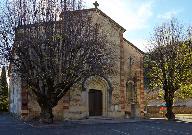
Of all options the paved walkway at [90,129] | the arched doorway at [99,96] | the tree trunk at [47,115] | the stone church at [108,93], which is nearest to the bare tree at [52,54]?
the tree trunk at [47,115]

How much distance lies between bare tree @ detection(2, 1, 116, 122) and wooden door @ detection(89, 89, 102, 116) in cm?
659

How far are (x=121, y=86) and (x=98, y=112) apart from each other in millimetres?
3263

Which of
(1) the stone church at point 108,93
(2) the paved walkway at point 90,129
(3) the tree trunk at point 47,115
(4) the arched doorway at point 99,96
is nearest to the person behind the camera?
(2) the paved walkway at point 90,129

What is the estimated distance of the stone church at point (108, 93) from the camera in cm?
3064

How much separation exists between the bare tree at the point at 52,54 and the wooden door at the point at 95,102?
659cm

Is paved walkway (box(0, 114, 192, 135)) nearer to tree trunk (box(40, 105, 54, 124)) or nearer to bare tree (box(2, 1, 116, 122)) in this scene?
tree trunk (box(40, 105, 54, 124))

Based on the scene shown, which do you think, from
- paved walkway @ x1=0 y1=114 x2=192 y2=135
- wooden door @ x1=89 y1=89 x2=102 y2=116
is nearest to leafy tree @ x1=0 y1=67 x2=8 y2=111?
wooden door @ x1=89 y1=89 x2=102 y2=116

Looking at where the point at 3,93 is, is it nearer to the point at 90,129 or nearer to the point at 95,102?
the point at 95,102

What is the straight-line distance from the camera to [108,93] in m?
33.3

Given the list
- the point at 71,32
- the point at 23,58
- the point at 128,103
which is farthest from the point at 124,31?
the point at 23,58

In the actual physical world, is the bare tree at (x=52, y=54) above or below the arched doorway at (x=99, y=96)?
above

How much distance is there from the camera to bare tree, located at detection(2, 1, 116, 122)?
84.2ft

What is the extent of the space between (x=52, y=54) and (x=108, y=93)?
30.4ft

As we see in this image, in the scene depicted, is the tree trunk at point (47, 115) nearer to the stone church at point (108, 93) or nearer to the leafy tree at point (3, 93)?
the stone church at point (108, 93)
